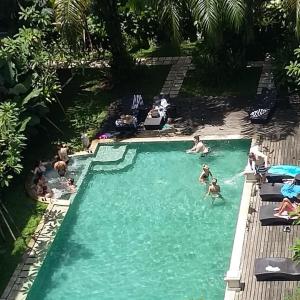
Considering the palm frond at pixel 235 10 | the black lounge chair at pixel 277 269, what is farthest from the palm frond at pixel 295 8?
the black lounge chair at pixel 277 269

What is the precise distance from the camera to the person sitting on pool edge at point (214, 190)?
792 inches

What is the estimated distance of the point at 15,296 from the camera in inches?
687

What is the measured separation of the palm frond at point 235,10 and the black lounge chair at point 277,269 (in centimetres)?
938

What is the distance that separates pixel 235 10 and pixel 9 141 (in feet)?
28.8

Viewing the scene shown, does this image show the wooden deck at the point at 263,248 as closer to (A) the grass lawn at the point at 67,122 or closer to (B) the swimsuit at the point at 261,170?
(B) the swimsuit at the point at 261,170

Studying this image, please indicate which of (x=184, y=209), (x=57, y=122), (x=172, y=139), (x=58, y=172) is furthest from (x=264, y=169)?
(x=57, y=122)

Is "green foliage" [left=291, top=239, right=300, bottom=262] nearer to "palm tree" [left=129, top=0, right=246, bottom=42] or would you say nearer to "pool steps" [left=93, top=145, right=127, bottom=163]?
"pool steps" [left=93, top=145, right=127, bottom=163]

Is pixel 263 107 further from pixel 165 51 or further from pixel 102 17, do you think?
pixel 165 51

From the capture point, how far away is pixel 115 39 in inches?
1068

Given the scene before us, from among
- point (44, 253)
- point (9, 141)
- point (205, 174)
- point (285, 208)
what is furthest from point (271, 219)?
point (9, 141)

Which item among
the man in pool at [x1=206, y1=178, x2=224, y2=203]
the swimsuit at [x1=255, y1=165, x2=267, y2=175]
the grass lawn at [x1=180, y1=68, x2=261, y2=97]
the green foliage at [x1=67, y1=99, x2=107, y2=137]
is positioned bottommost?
the man in pool at [x1=206, y1=178, x2=224, y2=203]

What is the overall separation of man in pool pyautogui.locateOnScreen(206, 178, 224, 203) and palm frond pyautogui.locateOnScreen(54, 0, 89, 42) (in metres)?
7.33

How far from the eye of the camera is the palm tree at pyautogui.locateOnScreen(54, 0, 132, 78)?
22.9m

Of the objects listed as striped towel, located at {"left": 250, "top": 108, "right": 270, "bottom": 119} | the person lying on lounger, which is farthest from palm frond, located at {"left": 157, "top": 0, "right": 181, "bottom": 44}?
the person lying on lounger
